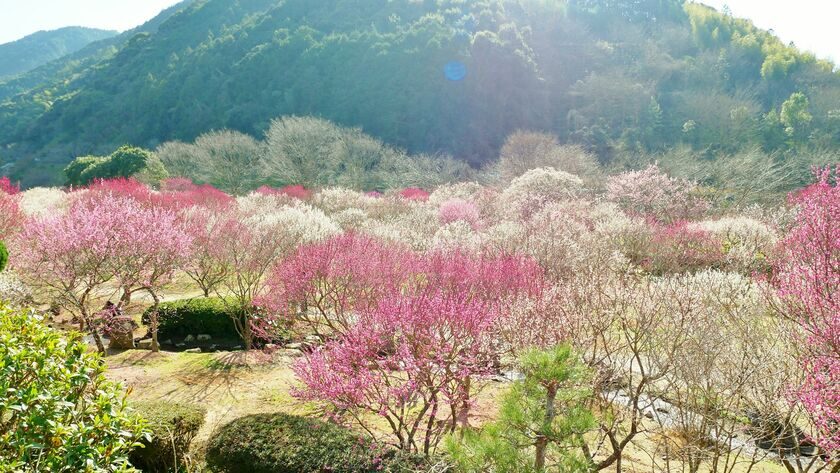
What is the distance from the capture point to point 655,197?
21.5 metres

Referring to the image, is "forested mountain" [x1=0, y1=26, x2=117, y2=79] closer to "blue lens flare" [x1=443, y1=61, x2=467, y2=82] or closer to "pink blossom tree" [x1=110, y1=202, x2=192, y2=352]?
"blue lens flare" [x1=443, y1=61, x2=467, y2=82]

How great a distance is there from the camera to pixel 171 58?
5859 centimetres

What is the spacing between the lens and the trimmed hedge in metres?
13.0

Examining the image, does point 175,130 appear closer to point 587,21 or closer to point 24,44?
point 587,21

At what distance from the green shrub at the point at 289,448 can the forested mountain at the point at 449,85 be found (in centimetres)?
4065

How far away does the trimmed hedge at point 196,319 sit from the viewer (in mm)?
12977

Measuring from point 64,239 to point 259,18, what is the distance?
63391 millimetres

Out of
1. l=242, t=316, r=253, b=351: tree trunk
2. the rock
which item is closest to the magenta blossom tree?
the rock

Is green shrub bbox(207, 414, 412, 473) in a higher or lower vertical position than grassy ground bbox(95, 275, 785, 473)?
higher

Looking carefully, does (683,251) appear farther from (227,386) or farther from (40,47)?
(40,47)

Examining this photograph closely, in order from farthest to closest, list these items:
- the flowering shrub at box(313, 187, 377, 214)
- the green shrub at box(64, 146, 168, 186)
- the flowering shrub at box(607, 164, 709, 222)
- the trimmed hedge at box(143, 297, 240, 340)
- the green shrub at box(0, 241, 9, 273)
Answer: the green shrub at box(64, 146, 168, 186), the flowering shrub at box(313, 187, 377, 214), the flowering shrub at box(607, 164, 709, 222), the trimmed hedge at box(143, 297, 240, 340), the green shrub at box(0, 241, 9, 273)

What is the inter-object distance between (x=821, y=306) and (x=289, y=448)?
5.71 meters

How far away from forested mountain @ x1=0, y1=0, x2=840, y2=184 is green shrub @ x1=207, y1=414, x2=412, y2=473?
40646 mm

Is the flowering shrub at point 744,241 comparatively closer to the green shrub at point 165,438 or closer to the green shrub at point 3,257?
the green shrub at point 165,438
